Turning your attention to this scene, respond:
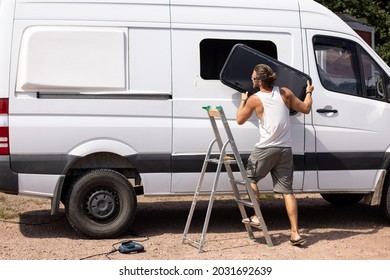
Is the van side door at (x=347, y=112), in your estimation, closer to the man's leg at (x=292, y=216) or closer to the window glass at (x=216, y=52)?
the window glass at (x=216, y=52)

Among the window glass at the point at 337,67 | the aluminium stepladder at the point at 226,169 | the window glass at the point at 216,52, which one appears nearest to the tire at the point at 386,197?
the window glass at the point at 337,67

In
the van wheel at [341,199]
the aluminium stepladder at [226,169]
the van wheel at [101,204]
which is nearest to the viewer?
the aluminium stepladder at [226,169]

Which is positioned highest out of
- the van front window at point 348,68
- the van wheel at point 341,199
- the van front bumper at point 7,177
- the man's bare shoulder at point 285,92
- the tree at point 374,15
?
the tree at point 374,15

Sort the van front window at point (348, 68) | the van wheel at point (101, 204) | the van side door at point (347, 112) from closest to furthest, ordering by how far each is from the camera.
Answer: the van wheel at point (101, 204)
the van side door at point (347, 112)
the van front window at point (348, 68)

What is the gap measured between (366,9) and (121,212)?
13754 millimetres

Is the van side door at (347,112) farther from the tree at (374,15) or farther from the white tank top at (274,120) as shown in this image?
the tree at (374,15)

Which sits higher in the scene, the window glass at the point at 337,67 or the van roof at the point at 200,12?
the van roof at the point at 200,12

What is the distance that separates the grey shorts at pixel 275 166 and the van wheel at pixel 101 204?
1.35m

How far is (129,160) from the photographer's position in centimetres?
759

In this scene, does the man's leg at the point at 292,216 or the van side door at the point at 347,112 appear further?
the van side door at the point at 347,112

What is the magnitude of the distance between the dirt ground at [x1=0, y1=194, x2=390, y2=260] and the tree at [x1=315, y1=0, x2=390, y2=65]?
10.0 metres

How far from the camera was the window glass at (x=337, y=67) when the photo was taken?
26.4ft

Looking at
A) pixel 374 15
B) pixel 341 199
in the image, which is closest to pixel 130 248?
pixel 341 199
